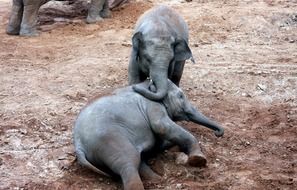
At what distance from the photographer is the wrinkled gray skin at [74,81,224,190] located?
5.12m

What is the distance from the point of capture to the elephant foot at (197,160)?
5379 mm

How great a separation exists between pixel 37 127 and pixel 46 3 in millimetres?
5387

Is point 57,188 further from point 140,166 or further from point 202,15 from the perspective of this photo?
point 202,15

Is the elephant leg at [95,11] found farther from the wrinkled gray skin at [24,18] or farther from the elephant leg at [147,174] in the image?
the elephant leg at [147,174]

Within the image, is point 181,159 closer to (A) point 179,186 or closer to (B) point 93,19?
(A) point 179,186

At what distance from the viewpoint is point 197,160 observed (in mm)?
5414

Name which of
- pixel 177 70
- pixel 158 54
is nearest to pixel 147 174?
pixel 158 54

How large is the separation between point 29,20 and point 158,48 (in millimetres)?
4422

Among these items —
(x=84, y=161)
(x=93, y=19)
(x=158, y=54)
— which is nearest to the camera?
(x=84, y=161)

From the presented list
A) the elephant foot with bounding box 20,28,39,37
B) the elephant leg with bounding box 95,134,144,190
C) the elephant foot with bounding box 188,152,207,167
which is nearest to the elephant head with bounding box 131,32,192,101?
the elephant foot with bounding box 188,152,207,167

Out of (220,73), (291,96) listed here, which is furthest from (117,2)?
(291,96)

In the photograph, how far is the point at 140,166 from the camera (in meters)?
5.35

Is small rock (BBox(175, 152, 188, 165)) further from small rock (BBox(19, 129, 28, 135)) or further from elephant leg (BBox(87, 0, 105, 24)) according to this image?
elephant leg (BBox(87, 0, 105, 24))

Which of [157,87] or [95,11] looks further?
[95,11]
